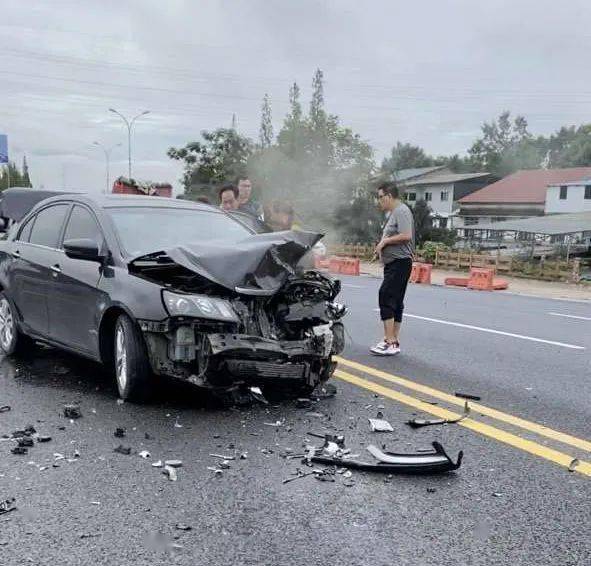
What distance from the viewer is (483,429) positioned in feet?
14.2

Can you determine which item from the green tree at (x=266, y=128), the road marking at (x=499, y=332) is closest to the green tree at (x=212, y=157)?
the green tree at (x=266, y=128)

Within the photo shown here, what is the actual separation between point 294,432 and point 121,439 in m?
1.08

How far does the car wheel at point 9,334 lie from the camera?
6.15 meters

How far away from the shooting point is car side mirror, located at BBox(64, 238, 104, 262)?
15.9ft

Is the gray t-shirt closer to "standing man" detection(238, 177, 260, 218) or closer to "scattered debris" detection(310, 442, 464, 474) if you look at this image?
"standing man" detection(238, 177, 260, 218)

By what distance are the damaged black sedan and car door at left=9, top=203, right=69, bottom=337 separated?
3 cm

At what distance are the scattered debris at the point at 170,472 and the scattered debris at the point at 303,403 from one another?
132 cm

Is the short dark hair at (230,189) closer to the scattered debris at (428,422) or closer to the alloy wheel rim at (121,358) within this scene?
the alloy wheel rim at (121,358)

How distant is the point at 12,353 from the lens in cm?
625

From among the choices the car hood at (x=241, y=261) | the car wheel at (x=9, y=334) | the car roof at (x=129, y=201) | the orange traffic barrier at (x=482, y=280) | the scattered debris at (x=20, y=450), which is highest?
the car roof at (x=129, y=201)

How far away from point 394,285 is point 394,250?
358 mm

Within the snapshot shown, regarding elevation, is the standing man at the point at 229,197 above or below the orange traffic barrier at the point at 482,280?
above

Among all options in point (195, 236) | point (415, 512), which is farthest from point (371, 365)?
point (415, 512)

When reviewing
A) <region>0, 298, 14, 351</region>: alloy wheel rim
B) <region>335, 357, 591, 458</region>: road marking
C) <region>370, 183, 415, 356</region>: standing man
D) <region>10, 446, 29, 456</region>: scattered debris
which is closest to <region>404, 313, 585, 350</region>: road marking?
<region>370, 183, 415, 356</region>: standing man
